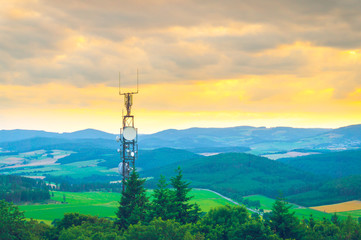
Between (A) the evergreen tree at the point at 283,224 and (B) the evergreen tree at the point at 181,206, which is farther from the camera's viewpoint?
(B) the evergreen tree at the point at 181,206

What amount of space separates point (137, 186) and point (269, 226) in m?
30.5

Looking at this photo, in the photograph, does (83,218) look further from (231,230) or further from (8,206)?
(231,230)

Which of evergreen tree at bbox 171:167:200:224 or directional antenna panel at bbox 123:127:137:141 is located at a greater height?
directional antenna panel at bbox 123:127:137:141

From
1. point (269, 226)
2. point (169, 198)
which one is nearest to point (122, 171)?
point (169, 198)

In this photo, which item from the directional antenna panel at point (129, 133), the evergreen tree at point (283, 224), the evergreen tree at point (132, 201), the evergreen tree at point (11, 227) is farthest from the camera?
the directional antenna panel at point (129, 133)

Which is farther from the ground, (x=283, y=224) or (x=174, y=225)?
(x=174, y=225)

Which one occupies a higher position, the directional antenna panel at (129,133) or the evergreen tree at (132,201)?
the directional antenna panel at (129,133)

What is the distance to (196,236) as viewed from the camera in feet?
210

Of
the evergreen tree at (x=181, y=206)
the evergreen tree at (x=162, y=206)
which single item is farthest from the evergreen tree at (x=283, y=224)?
the evergreen tree at (x=162, y=206)

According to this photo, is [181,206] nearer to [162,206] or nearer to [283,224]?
[162,206]

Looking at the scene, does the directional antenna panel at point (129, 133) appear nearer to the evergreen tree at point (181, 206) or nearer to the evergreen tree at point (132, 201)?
the evergreen tree at point (132, 201)

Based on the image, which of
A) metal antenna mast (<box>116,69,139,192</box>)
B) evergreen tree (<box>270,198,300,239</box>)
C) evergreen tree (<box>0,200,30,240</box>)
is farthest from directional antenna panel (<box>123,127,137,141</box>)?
evergreen tree (<box>270,198,300,239</box>)

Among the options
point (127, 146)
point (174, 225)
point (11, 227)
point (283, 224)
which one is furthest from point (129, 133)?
point (283, 224)

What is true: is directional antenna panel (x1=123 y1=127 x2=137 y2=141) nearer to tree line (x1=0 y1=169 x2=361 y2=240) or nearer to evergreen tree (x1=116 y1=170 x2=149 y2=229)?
evergreen tree (x1=116 y1=170 x2=149 y2=229)
